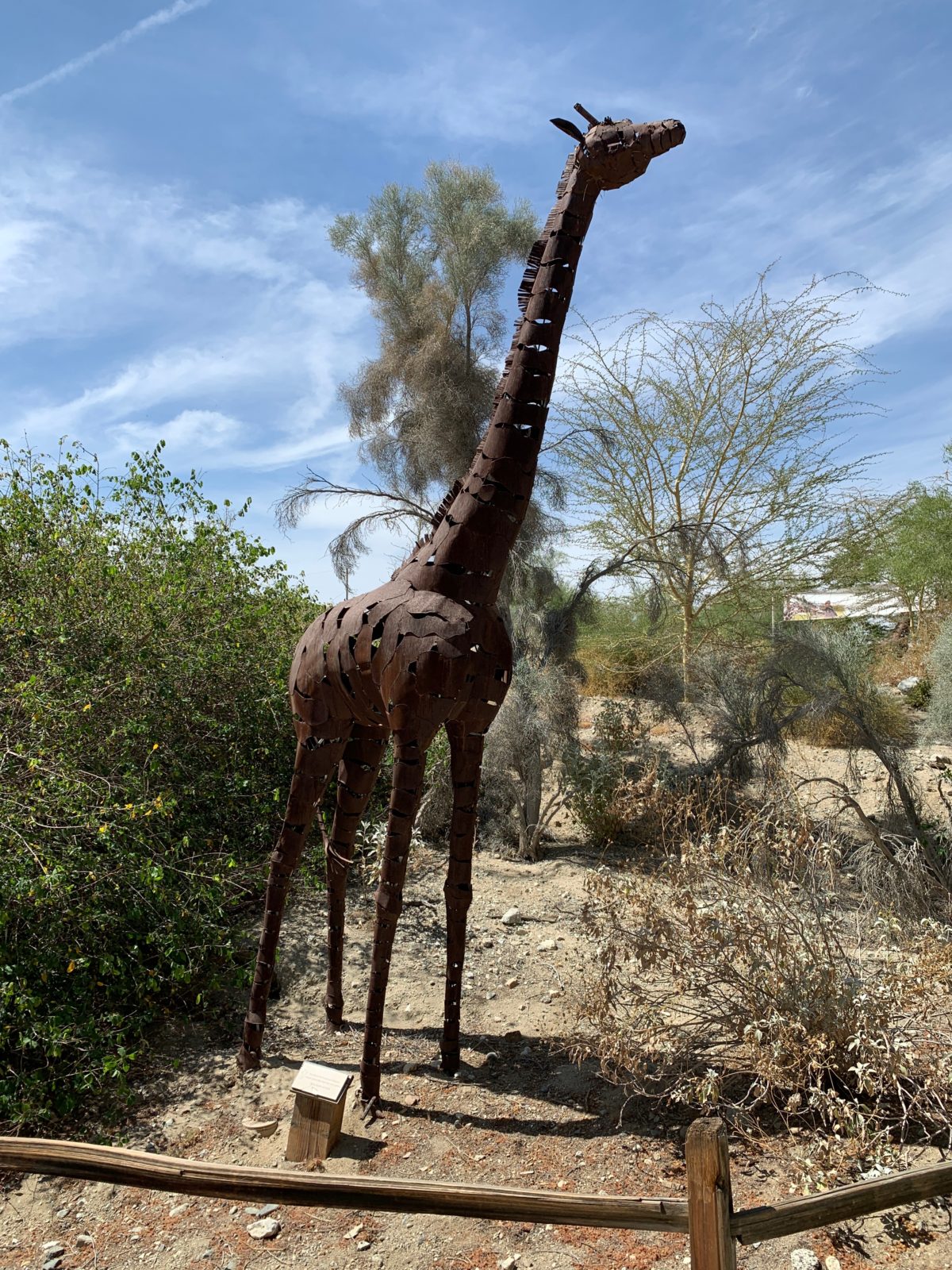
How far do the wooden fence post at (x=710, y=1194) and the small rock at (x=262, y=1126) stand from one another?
2.47 m

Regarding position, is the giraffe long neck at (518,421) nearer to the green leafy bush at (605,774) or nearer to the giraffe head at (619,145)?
the giraffe head at (619,145)

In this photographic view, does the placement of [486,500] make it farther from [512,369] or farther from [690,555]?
[690,555]

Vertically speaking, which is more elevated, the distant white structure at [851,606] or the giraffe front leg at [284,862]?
the distant white structure at [851,606]

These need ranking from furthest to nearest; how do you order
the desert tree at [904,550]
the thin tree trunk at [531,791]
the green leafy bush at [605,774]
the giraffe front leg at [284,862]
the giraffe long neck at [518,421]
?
the desert tree at [904,550], the green leafy bush at [605,774], the thin tree trunk at [531,791], the giraffe front leg at [284,862], the giraffe long neck at [518,421]

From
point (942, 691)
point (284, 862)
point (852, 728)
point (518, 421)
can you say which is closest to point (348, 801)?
point (284, 862)

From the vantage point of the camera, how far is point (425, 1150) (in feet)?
12.3

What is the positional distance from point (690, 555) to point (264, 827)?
672cm

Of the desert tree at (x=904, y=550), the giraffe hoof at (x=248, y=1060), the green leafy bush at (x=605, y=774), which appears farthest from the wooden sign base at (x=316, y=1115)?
the desert tree at (x=904, y=550)

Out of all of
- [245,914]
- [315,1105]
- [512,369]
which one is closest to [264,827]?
[245,914]

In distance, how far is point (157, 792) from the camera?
5.88m

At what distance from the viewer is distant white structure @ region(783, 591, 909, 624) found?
15.4 metres

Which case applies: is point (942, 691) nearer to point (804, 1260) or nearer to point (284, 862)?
point (804, 1260)

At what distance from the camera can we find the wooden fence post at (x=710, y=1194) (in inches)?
86.0

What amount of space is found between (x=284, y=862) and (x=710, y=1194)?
2.84 meters
